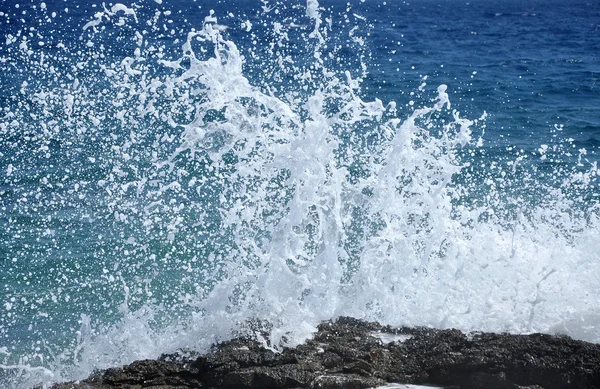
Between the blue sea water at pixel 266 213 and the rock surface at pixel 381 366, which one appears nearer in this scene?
the rock surface at pixel 381 366

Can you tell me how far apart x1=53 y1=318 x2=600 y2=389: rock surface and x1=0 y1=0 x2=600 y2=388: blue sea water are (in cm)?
42

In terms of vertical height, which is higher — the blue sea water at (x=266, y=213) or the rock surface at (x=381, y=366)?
the blue sea water at (x=266, y=213)

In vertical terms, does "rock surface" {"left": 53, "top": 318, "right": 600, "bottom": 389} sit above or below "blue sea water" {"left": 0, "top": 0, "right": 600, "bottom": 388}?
below

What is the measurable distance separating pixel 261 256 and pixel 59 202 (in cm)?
469

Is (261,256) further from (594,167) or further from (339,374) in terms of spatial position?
(594,167)

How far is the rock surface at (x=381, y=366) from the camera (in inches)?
238

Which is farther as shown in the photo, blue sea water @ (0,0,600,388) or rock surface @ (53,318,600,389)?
blue sea water @ (0,0,600,388)

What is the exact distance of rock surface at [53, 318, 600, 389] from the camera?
6.04 meters

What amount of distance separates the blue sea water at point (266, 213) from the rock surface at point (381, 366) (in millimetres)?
421

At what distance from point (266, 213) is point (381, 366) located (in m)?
4.34

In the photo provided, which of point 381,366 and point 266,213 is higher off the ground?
point 266,213

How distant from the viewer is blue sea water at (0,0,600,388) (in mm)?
7328

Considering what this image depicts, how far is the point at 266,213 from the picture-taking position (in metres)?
10.4

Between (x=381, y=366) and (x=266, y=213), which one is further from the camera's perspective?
(x=266, y=213)
